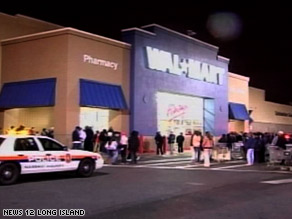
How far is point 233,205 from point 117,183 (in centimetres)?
503

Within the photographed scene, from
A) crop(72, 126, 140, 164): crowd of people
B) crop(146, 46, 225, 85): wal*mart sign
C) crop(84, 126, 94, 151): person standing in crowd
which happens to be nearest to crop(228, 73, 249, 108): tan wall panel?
crop(146, 46, 225, 85): wal*mart sign

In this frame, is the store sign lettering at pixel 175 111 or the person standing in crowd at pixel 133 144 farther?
the store sign lettering at pixel 175 111

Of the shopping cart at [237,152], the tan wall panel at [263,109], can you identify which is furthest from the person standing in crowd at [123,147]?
the tan wall panel at [263,109]

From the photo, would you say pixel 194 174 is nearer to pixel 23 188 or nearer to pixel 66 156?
pixel 66 156

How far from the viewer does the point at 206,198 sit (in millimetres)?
11492

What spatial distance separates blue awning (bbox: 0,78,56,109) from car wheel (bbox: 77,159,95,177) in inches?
448

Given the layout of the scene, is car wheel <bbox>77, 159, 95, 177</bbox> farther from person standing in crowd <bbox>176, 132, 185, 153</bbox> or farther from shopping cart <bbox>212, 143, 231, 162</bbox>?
person standing in crowd <bbox>176, 132, 185, 153</bbox>

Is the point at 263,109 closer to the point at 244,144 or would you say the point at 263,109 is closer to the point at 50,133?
the point at 244,144

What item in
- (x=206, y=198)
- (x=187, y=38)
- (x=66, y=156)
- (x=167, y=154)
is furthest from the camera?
(x=187, y=38)

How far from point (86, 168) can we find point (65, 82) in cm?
1142

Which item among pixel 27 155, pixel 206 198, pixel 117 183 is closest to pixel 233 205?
pixel 206 198

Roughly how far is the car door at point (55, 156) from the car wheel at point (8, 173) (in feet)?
3.79

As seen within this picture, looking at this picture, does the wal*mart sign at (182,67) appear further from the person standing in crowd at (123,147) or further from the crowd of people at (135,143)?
the person standing in crowd at (123,147)

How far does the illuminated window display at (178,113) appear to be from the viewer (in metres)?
35.4
